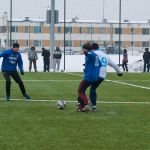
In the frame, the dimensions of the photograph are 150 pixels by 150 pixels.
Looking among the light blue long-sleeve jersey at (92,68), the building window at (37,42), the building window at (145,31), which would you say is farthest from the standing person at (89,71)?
the building window at (145,31)

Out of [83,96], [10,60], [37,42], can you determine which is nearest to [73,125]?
[83,96]

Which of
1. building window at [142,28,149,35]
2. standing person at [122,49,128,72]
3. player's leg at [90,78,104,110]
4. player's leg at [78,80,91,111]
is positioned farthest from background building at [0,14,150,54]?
player's leg at [78,80,91,111]

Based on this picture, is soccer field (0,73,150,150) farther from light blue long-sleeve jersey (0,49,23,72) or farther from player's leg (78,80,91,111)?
light blue long-sleeve jersey (0,49,23,72)

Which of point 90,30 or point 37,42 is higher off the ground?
point 90,30

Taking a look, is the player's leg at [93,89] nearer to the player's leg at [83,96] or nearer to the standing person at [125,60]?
the player's leg at [83,96]

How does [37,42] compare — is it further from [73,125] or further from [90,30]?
[73,125]

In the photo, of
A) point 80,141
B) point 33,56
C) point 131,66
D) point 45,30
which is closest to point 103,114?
point 80,141

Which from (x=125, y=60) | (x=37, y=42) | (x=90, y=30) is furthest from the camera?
(x=90, y=30)

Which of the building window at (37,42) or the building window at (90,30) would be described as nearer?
the building window at (37,42)

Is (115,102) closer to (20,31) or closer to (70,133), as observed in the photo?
(70,133)

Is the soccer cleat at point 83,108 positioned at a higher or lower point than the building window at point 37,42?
higher

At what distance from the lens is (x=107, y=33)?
94.0 meters

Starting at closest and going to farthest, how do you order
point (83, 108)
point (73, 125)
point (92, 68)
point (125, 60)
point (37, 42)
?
point (73, 125) < point (92, 68) < point (83, 108) < point (125, 60) < point (37, 42)

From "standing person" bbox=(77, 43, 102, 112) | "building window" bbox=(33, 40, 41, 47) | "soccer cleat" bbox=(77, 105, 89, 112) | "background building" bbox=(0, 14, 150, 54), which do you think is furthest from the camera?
"building window" bbox=(33, 40, 41, 47)
